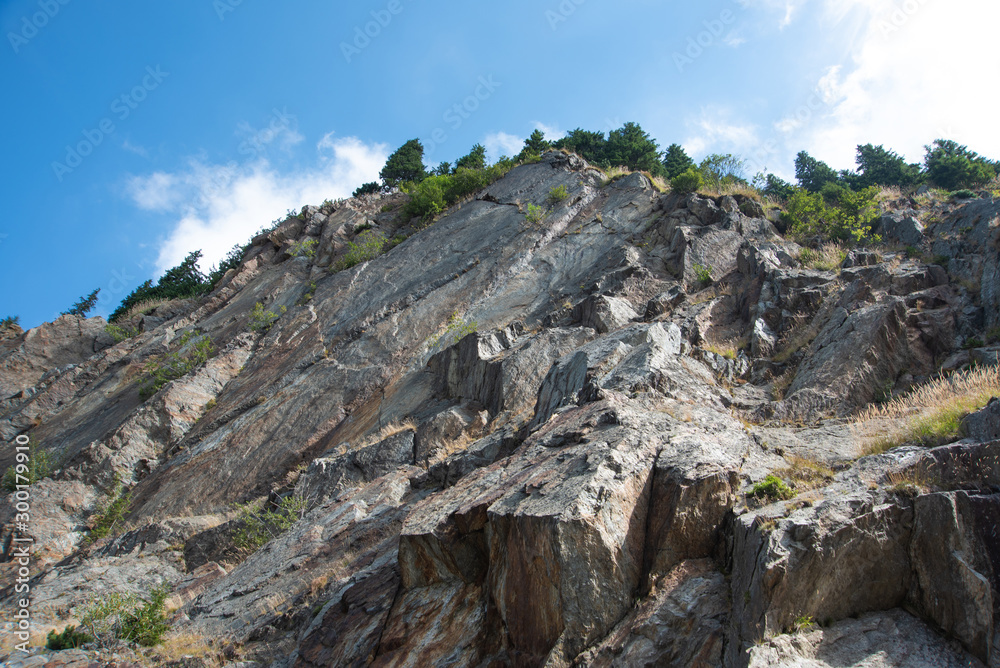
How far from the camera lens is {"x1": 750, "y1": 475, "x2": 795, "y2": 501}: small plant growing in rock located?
5.69 metres

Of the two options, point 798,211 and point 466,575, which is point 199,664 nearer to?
point 466,575

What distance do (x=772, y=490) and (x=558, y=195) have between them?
15789 millimetres

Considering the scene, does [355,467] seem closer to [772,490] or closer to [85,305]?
[772,490]

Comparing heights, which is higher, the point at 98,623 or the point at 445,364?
the point at 445,364

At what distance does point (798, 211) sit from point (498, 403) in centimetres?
1099

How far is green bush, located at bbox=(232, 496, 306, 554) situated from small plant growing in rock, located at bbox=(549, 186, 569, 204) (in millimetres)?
13360

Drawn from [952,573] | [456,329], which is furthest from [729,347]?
[456,329]

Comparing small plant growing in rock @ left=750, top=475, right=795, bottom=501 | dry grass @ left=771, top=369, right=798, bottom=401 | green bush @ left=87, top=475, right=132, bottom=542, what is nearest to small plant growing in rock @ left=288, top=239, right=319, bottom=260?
green bush @ left=87, top=475, right=132, bottom=542

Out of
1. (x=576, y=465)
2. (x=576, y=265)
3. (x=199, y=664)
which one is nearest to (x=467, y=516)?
(x=576, y=465)

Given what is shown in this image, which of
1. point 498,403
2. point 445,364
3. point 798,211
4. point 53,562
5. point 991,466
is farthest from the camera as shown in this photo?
point 798,211

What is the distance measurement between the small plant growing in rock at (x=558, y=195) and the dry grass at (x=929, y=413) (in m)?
13.8

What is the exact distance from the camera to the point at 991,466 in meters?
4.81

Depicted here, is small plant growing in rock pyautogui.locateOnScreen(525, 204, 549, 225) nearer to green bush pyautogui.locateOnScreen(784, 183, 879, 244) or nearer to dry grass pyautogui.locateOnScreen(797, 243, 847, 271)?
green bush pyautogui.locateOnScreen(784, 183, 879, 244)

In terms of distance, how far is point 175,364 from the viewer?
61.8 ft
